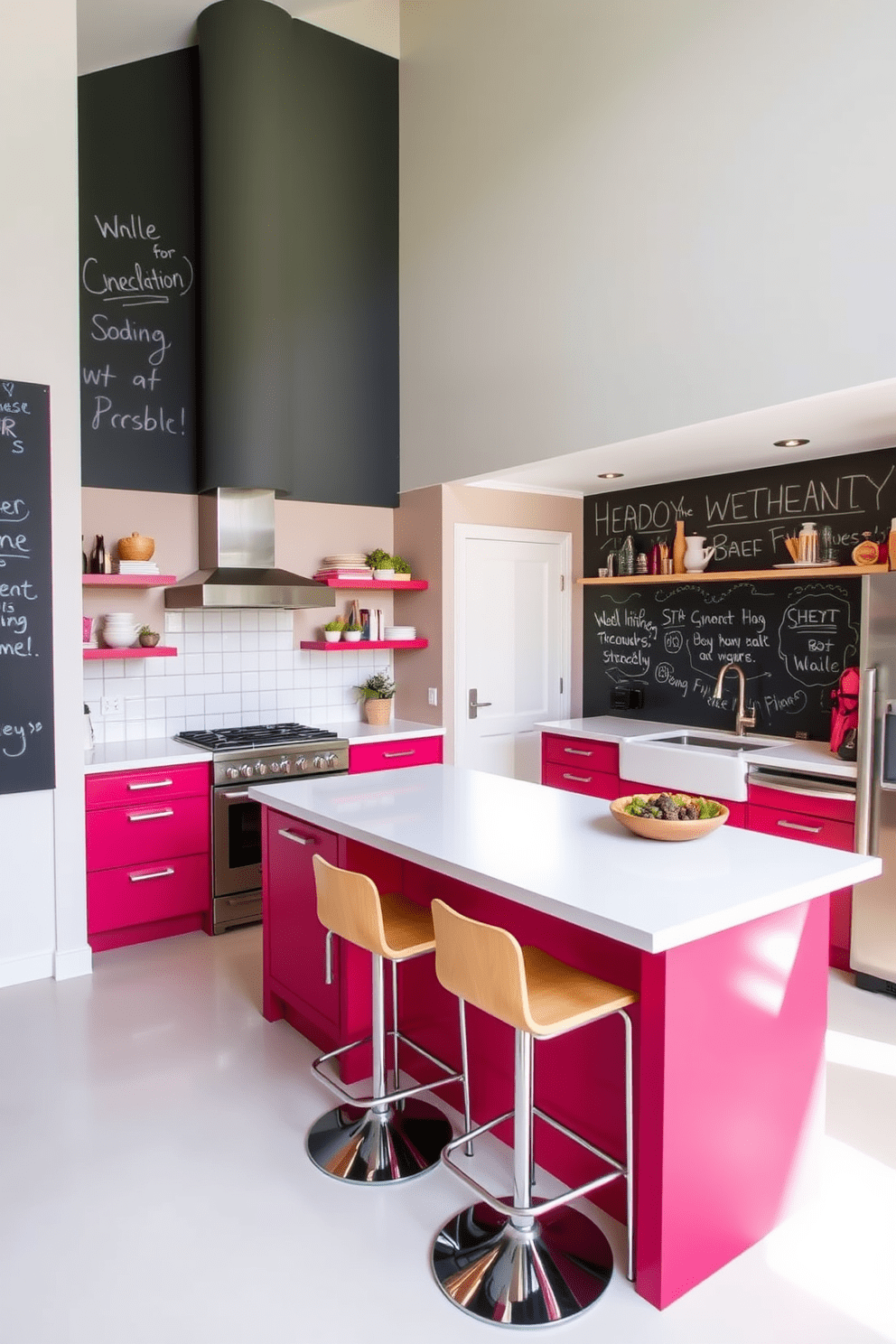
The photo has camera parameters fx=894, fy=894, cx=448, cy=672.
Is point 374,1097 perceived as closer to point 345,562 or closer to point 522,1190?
point 522,1190

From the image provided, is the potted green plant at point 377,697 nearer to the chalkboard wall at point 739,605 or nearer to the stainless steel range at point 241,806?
the stainless steel range at point 241,806

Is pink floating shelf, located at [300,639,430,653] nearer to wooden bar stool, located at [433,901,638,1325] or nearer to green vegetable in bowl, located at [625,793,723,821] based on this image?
green vegetable in bowl, located at [625,793,723,821]

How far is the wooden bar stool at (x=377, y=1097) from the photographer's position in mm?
2352

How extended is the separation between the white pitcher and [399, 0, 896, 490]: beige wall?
1.02 metres

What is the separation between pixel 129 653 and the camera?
13.8 feet

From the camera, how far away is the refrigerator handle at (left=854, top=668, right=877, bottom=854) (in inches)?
133

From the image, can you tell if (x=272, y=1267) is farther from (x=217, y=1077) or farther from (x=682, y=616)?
(x=682, y=616)

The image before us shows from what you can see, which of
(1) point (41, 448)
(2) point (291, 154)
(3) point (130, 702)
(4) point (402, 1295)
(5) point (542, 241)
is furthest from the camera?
(2) point (291, 154)

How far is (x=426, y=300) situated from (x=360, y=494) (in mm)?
1131

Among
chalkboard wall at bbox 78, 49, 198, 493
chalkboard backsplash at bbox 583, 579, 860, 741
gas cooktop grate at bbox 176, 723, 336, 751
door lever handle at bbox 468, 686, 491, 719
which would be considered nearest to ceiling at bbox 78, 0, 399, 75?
chalkboard wall at bbox 78, 49, 198, 493

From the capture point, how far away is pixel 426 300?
4988 mm

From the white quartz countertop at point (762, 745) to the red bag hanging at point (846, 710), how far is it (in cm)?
9

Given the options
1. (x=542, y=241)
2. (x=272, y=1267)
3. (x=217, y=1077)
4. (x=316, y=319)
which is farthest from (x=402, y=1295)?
(x=316, y=319)

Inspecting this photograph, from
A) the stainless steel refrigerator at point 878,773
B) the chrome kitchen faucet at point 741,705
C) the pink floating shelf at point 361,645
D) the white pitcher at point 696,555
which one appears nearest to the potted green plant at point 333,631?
the pink floating shelf at point 361,645
